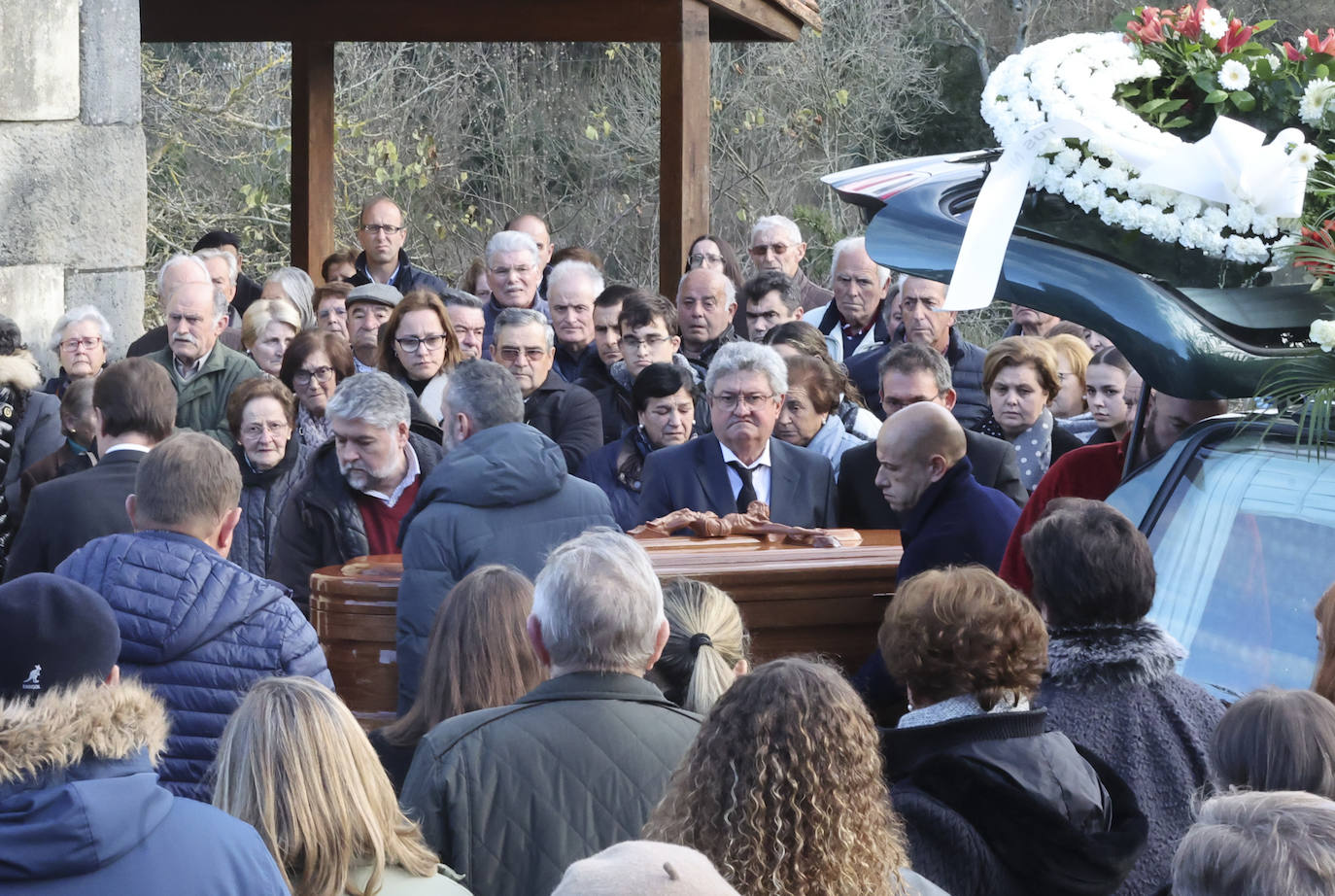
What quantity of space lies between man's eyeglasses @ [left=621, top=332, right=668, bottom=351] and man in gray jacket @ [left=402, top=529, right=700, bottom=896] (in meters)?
3.85

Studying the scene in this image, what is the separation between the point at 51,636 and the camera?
Result: 2291mm

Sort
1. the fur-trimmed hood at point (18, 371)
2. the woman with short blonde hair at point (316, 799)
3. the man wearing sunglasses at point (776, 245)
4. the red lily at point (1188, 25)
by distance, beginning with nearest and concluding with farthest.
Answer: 1. the woman with short blonde hair at point (316, 799)
2. the red lily at point (1188, 25)
3. the fur-trimmed hood at point (18, 371)
4. the man wearing sunglasses at point (776, 245)

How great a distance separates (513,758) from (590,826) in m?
0.18

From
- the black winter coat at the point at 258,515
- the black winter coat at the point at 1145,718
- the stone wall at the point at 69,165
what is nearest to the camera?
the black winter coat at the point at 1145,718

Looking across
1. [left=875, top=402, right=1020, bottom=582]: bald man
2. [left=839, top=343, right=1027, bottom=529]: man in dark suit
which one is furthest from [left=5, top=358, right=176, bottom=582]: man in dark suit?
[left=839, top=343, right=1027, bottom=529]: man in dark suit

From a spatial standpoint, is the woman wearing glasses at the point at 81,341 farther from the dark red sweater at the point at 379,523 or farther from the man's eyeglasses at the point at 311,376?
the dark red sweater at the point at 379,523

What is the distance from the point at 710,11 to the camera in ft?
33.9

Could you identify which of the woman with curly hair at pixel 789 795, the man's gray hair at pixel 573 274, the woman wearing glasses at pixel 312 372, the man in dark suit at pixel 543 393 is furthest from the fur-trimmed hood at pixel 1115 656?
the man's gray hair at pixel 573 274

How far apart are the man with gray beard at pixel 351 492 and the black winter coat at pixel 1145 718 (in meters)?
2.58

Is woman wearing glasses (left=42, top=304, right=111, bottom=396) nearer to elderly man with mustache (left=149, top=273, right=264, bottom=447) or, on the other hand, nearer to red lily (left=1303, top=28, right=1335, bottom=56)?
elderly man with mustache (left=149, top=273, right=264, bottom=447)

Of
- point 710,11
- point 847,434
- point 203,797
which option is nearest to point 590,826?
point 203,797

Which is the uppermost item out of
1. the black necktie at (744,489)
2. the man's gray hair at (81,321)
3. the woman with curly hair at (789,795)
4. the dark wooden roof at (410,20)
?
the dark wooden roof at (410,20)

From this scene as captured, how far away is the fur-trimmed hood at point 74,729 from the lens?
2.09 m

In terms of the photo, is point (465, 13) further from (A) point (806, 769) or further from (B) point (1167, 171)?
(A) point (806, 769)
